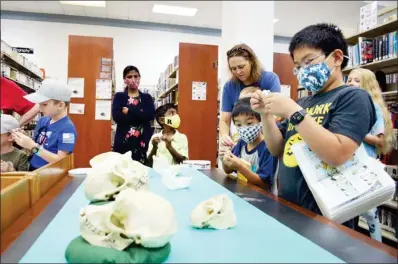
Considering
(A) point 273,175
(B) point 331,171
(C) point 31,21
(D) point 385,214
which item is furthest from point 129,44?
(B) point 331,171

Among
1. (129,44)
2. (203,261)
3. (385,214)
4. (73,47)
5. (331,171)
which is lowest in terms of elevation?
(385,214)

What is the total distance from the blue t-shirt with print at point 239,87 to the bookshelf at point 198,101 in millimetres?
2314

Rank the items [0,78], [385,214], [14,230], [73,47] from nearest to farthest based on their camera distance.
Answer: [14,230] < [0,78] < [385,214] < [73,47]

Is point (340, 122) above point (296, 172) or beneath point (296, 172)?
above

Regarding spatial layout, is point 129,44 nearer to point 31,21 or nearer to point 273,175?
point 31,21

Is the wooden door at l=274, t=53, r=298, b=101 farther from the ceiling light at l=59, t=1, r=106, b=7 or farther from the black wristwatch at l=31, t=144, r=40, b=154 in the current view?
the ceiling light at l=59, t=1, r=106, b=7

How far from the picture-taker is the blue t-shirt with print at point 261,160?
1678mm

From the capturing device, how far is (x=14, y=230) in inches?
30.3

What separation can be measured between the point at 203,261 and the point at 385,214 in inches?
138

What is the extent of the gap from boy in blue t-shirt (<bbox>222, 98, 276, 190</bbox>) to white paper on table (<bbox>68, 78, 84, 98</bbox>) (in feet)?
10.4

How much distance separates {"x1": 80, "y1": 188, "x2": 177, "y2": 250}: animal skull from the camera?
0.59 m

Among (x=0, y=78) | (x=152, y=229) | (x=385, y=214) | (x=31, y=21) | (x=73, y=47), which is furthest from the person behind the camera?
(x=31, y=21)

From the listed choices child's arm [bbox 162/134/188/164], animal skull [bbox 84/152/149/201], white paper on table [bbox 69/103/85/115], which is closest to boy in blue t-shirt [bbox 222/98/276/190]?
animal skull [bbox 84/152/149/201]

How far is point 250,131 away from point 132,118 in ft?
6.63
